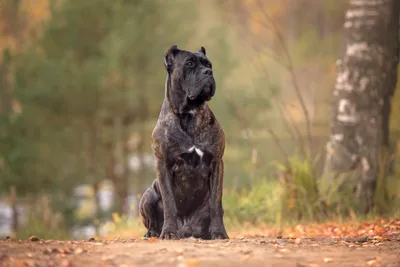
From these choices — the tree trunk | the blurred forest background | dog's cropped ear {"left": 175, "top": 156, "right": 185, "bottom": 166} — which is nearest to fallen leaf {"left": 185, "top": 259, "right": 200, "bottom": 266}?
dog's cropped ear {"left": 175, "top": 156, "right": 185, "bottom": 166}

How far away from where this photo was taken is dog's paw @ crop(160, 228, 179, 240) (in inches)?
235

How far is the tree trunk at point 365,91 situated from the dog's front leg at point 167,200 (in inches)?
140

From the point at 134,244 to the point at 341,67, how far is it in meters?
5.18

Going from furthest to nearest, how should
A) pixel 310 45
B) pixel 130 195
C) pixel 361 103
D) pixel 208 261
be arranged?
pixel 310 45
pixel 130 195
pixel 361 103
pixel 208 261

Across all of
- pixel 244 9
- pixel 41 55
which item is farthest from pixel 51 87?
pixel 244 9

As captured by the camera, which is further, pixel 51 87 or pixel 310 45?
pixel 310 45

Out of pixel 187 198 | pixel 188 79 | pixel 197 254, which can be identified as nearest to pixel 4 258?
pixel 197 254

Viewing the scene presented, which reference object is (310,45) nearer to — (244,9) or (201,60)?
(244,9)

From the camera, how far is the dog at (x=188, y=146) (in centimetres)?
599

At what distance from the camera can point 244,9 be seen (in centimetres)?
4969

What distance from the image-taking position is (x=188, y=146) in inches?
236

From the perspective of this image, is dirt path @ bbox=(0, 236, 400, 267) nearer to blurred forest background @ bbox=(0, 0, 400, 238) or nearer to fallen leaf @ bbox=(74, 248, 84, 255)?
fallen leaf @ bbox=(74, 248, 84, 255)

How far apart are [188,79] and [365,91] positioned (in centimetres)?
403

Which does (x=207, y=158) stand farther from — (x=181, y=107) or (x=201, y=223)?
(x=201, y=223)
